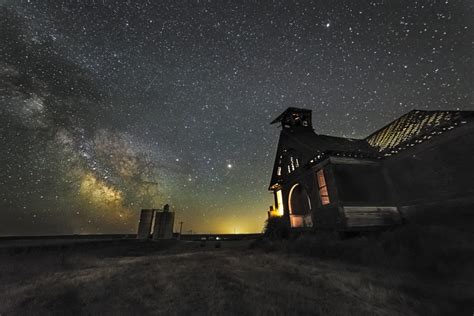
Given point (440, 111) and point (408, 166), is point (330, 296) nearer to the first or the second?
point (408, 166)

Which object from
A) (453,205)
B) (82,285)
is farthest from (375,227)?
(82,285)

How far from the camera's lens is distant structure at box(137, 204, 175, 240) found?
1416 inches

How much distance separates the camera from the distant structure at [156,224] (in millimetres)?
35969

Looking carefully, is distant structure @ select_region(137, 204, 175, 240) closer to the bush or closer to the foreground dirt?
the bush

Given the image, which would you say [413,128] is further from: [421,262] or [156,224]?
[156,224]

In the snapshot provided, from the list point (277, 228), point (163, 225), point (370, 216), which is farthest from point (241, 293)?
point (163, 225)

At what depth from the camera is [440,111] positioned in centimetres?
1305

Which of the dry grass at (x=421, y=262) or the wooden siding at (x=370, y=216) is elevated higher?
the wooden siding at (x=370, y=216)

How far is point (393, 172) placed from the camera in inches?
536

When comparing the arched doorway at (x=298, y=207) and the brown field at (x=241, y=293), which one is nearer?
the brown field at (x=241, y=293)

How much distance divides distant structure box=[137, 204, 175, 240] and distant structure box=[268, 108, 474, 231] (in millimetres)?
26020

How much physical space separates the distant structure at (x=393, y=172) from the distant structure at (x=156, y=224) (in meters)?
26.0

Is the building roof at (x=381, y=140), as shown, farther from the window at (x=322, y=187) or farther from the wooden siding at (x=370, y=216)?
the wooden siding at (x=370, y=216)

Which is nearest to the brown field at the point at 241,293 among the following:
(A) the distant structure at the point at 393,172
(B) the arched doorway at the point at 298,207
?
(A) the distant structure at the point at 393,172
